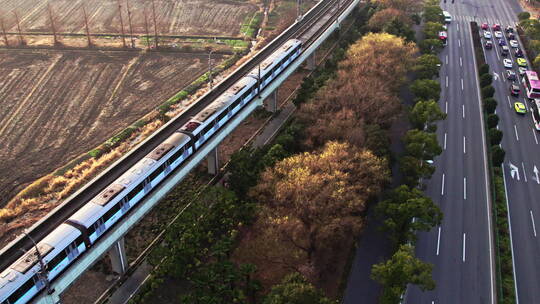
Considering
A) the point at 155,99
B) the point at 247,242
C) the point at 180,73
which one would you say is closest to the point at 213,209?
the point at 247,242

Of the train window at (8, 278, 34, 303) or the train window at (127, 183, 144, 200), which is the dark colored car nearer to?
the train window at (127, 183, 144, 200)

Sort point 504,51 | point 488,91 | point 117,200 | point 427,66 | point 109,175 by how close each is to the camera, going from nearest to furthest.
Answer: point 117,200
point 109,175
point 488,91
point 427,66
point 504,51

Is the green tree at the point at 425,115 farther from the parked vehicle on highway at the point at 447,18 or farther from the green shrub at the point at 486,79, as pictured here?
the parked vehicle on highway at the point at 447,18

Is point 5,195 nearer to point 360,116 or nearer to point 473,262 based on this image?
point 360,116

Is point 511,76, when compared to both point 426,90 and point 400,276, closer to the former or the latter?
point 426,90

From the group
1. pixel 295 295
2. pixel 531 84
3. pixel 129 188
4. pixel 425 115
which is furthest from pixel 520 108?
pixel 129 188

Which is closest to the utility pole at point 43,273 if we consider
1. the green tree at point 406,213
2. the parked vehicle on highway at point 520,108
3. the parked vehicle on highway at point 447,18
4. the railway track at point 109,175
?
the railway track at point 109,175
